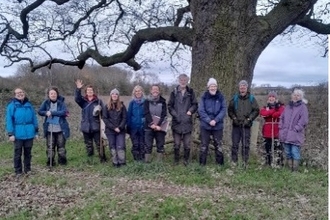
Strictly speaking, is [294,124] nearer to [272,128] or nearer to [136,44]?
[272,128]

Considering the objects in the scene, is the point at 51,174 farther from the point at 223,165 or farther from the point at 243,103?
the point at 243,103

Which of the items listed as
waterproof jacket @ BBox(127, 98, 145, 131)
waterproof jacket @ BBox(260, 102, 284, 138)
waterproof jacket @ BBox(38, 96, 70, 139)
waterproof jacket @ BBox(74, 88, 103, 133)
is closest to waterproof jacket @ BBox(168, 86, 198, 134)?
waterproof jacket @ BBox(127, 98, 145, 131)

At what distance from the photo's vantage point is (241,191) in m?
7.70

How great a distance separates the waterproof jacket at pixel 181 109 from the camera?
30.2 feet

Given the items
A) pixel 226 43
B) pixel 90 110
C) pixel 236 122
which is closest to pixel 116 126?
pixel 90 110

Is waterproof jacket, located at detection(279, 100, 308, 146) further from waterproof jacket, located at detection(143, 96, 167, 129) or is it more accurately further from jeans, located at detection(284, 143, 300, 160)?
waterproof jacket, located at detection(143, 96, 167, 129)

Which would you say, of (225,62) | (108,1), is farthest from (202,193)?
(108,1)

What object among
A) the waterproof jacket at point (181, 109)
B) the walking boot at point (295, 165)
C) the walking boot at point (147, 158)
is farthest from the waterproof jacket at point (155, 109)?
the walking boot at point (295, 165)

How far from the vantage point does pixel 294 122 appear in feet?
30.0

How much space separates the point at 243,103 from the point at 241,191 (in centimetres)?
233

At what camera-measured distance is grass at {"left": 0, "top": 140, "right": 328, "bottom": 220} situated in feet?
21.7

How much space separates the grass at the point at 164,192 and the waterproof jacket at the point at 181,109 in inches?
31.4

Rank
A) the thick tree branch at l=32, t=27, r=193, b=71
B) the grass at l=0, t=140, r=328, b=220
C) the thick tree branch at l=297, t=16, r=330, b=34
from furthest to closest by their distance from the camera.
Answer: the thick tree branch at l=297, t=16, r=330, b=34
the thick tree branch at l=32, t=27, r=193, b=71
the grass at l=0, t=140, r=328, b=220

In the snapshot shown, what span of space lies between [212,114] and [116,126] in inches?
80.4
